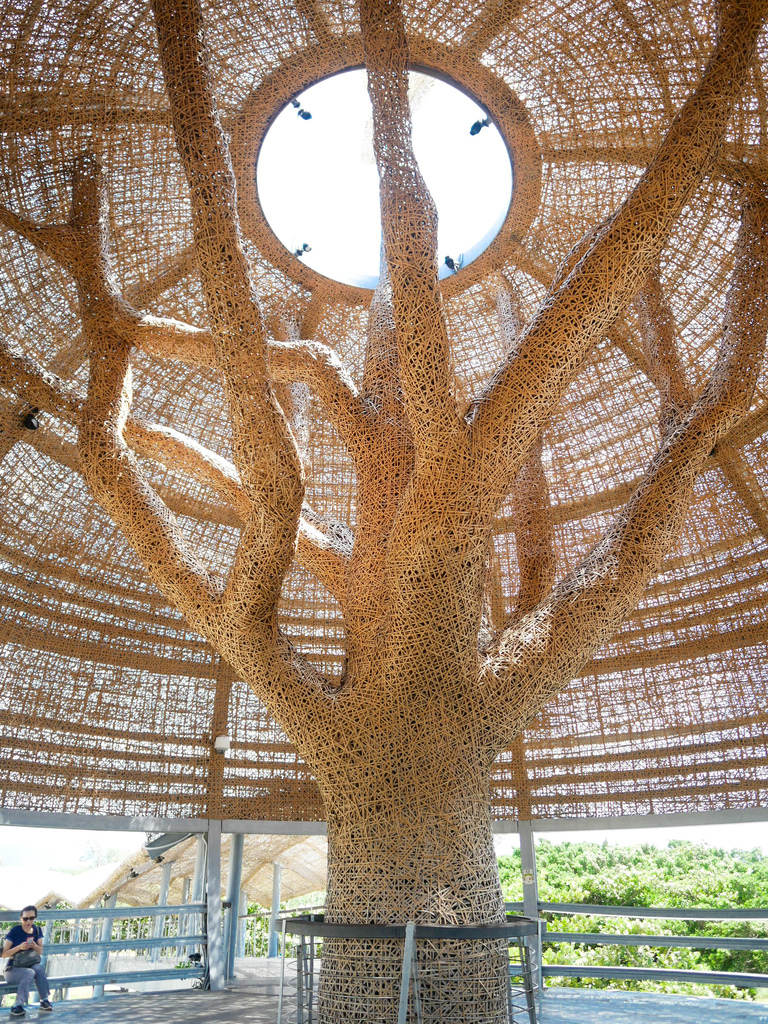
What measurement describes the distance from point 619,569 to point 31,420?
585 centimetres

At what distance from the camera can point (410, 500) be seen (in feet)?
16.1

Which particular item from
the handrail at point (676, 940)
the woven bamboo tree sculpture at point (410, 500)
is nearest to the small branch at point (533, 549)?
the woven bamboo tree sculpture at point (410, 500)

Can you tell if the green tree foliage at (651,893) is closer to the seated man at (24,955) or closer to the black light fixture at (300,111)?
the seated man at (24,955)

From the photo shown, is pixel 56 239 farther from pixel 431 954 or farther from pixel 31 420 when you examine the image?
pixel 431 954

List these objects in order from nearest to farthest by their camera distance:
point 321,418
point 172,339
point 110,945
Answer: point 172,339, point 110,945, point 321,418

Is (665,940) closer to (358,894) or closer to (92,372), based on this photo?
(358,894)

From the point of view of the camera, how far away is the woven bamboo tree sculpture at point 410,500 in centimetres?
455

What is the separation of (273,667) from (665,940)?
4.68 metres

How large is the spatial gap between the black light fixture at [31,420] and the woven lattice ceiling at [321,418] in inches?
4.5

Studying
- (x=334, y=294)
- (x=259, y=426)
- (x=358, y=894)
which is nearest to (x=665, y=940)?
(x=358, y=894)

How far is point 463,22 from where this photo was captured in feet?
21.4

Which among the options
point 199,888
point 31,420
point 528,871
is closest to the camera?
point 31,420

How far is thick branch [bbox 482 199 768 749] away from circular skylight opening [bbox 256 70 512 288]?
3.42 metres

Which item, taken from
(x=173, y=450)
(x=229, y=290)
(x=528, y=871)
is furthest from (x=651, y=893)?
(x=229, y=290)
